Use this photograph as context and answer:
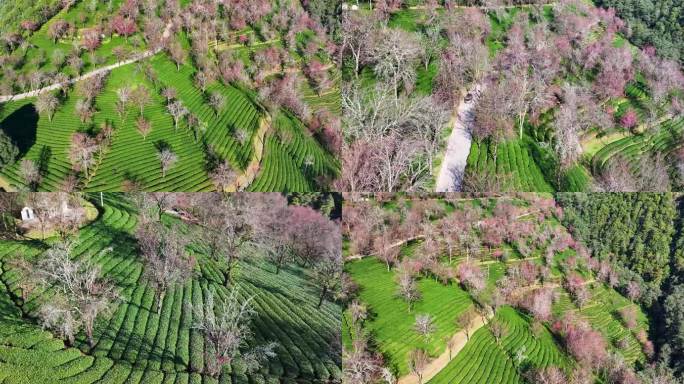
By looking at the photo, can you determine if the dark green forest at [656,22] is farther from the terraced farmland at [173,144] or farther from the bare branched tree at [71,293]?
the bare branched tree at [71,293]

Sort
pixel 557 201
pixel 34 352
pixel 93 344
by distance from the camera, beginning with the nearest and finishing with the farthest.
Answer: pixel 34 352 → pixel 93 344 → pixel 557 201

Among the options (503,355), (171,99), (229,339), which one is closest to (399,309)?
(503,355)

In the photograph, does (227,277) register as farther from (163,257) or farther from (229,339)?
(229,339)

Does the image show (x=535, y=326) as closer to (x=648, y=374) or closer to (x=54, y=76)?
(x=648, y=374)

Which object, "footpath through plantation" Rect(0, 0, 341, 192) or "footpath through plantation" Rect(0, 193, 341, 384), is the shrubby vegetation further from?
"footpath through plantation" Rect(0, 193, 341, 384)

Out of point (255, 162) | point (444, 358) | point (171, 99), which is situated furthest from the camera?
point (171, 99)

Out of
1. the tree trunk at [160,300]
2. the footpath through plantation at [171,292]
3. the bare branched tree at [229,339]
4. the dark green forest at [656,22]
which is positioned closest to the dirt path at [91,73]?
the footpath through plantation at [171,292]

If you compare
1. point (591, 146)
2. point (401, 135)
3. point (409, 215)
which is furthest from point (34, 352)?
point (591, 146)
